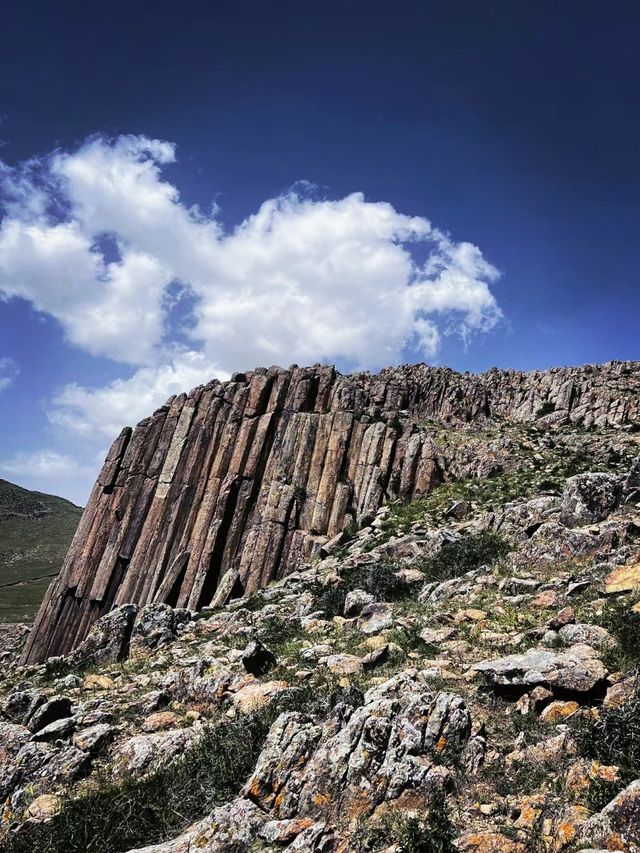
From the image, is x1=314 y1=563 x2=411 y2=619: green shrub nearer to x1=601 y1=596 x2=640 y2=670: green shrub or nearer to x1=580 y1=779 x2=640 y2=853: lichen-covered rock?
x1=601 y1=596 x2=640 y2=670: green shrub

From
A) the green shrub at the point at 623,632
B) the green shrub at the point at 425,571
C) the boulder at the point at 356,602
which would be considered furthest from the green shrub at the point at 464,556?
the green shrub at the point at 623,632

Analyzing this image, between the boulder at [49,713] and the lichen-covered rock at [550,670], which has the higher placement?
the lichen-covered rock at [550,670]

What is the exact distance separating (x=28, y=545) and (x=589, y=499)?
163 meters

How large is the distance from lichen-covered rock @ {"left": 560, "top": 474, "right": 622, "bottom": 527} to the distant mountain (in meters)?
82.4

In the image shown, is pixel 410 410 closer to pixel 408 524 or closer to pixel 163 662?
pixel 408 524

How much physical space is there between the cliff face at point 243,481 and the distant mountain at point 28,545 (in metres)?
46.6

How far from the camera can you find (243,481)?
39.8 metres

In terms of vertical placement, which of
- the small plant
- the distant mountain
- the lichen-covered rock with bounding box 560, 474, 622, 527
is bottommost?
the distant mountain

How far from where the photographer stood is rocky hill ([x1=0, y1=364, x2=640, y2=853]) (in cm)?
685

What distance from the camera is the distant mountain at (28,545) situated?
323 feet

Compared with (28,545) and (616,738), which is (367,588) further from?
(28,545)

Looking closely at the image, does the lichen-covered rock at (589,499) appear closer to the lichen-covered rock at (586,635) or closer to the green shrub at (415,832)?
the lichen-covered rock at (586,635)

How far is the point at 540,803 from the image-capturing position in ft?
20.7

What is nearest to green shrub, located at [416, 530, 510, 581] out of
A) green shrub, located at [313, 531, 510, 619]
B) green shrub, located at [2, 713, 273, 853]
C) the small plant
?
green shrub, located at [313, 531, 510, 619]
